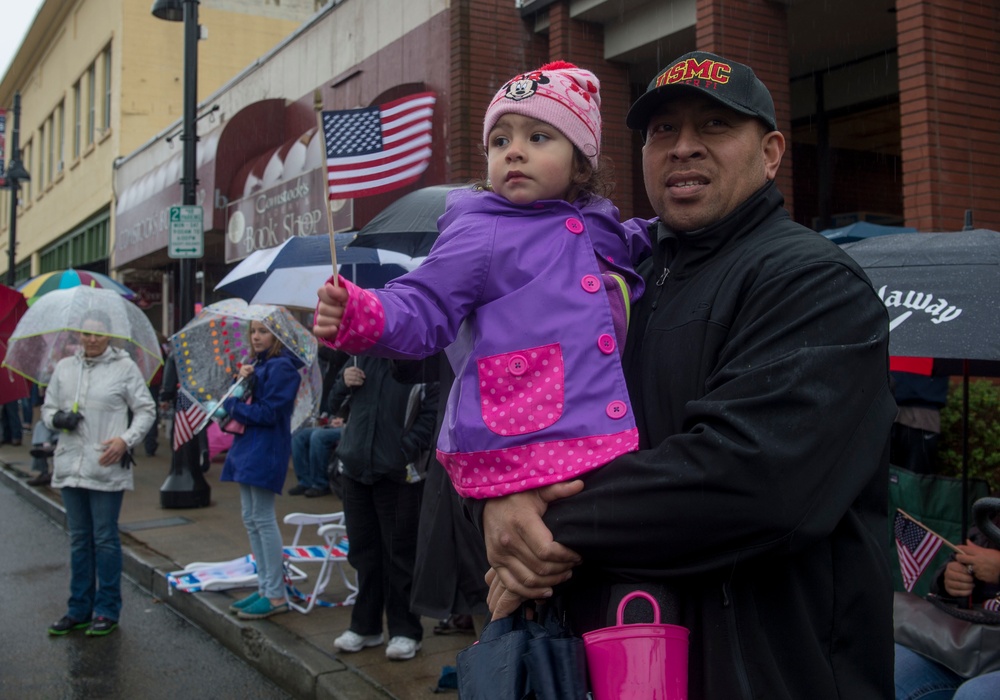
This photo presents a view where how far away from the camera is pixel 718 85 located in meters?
1.88

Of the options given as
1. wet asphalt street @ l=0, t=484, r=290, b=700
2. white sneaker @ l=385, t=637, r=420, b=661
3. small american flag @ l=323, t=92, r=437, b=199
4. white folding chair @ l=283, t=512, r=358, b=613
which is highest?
small american flag @ l=323, t=92, r=437, b=199

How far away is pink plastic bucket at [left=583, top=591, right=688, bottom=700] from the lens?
162 cm

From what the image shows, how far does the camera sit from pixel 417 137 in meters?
6.80

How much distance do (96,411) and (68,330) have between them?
2.29 ft

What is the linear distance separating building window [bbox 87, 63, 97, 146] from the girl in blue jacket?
75.6ft

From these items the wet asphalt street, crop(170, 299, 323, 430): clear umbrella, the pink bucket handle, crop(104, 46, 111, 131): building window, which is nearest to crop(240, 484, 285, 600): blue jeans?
the wet asphalt street

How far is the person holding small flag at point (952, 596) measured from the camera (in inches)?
135

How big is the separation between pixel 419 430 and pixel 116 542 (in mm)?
2415

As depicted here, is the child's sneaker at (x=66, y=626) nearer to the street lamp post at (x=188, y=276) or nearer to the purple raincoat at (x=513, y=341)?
the street lamp post at (x=188, y=276)

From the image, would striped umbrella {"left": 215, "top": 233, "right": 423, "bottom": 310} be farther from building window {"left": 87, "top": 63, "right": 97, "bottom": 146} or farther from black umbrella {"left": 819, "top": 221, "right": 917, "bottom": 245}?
building window {"left": 87, "top": 63, "right": 97, "bottom": 146}

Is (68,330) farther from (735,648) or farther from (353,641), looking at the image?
(735,648)

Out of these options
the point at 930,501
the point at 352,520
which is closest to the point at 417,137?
the point at 352,520

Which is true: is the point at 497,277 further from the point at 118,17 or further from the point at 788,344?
the point at 118,17

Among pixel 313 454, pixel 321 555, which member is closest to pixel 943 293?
pixel 321 555
